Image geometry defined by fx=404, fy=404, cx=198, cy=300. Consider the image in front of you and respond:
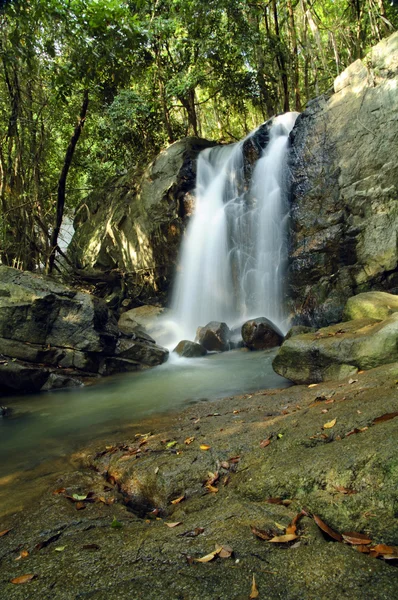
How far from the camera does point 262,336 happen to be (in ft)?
32.6

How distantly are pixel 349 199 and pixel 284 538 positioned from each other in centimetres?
977

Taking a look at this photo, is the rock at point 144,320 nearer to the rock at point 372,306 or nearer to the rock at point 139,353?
the rock at point 139,353

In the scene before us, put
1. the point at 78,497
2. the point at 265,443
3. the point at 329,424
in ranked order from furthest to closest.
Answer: the point at 265,443
the point at 329,424
the point at 78,497

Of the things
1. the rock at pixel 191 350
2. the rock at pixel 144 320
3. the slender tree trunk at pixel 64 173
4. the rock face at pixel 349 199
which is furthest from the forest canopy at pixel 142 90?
the rock at pixel 191 350

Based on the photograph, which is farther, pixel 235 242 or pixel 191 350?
pixel 235 242

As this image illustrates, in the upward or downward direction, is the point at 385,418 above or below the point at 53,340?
below

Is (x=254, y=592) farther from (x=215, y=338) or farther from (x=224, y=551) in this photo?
(x=215, y=338)

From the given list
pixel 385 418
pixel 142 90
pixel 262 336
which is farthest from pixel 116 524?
pixel 142 90

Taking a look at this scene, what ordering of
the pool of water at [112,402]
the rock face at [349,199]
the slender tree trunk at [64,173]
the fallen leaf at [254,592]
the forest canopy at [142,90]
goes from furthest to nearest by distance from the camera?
the slender tree trunk at [64,173] < the forest canopy at [142,90] < the rock face at [349,199] < the pool of water at [112,402] < the fallen leaf at [254,592]

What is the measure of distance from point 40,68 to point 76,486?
1013cm

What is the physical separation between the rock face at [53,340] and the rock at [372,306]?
4.85 metres

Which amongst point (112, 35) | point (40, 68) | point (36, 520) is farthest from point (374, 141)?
point (36, 520)

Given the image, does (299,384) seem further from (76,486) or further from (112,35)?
(112,35)

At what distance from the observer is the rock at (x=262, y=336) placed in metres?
9.91
